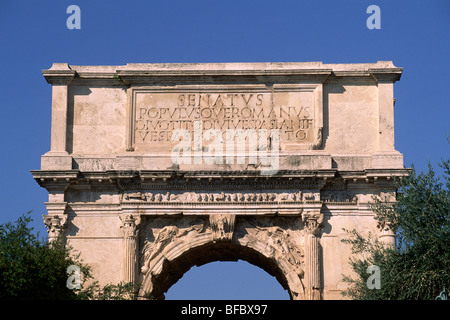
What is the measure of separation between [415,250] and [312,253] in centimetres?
365

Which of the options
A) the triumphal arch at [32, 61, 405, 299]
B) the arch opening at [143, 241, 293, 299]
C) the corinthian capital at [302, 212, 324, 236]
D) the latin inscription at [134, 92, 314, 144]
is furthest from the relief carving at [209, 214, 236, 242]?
the latin inscription at [134, 92, 314, 144]

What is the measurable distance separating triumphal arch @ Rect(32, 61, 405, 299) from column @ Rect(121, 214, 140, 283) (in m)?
0.03

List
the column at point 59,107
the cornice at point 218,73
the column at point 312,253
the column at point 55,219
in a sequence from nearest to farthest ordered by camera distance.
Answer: the column at point 312,253, the column at point 55,219, the column at point 59,107, the cornice at point 218,73

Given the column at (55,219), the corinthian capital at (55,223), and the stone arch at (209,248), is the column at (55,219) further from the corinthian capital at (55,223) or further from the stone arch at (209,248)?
the stone arch at (209,248)

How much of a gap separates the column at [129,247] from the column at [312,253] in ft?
15.6

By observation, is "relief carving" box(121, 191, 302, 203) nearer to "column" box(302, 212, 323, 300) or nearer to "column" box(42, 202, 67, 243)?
"column" box(302, 212, 323, 300)

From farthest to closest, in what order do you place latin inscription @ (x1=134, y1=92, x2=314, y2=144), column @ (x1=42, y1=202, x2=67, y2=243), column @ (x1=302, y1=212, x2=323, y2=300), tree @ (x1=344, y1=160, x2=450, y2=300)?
1. latin inscription @ (x1=134, y1=92, x2=314, y2=144)
2. column @ (x1=42, y1=202, x2=67, y2=243)
3. column @ (x1=302, y1=212, x2=323, y2=300)
4. tree @ (x1=344, y1=160, x2=450, y2=300)

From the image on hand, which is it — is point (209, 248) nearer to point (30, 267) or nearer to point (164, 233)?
point (164, 233)

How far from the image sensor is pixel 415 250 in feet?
101

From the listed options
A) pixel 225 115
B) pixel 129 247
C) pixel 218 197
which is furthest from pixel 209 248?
pixel 225 115

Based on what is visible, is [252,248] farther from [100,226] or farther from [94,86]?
[94,86]

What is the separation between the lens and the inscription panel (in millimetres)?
34469

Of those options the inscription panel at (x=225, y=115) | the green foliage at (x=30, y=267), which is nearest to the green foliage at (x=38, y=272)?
the green foliage at (x=30, y=267)

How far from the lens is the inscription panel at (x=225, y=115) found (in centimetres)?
3447
